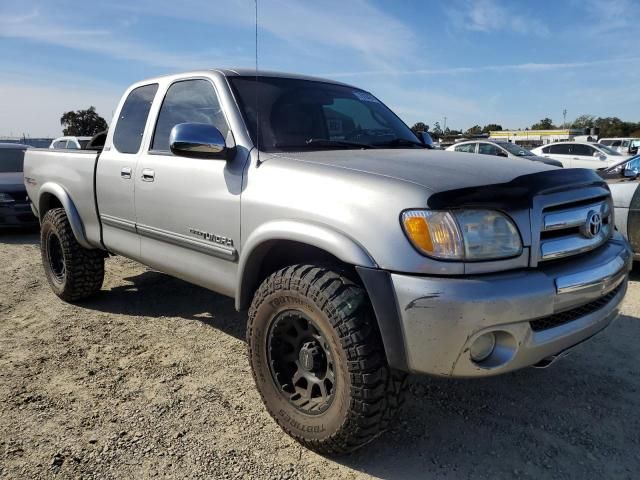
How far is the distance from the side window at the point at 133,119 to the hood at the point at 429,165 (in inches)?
61.7

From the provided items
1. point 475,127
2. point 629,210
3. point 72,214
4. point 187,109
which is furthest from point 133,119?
point 475,127

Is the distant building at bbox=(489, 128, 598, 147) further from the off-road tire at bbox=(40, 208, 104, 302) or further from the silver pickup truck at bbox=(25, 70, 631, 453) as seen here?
the silver pickup truck at bbox=(25, 70, 631, 453)

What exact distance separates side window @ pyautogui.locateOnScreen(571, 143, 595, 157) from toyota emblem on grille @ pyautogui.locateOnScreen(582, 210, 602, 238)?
15804 millimetres

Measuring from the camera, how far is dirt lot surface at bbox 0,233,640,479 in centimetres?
236

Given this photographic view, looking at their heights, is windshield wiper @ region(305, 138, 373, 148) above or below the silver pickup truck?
above

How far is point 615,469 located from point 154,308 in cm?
371

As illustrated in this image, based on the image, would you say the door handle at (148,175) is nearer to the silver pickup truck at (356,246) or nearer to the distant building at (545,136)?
the silver pickup truck at (356,246)

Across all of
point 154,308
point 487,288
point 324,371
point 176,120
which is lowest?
point 154,308

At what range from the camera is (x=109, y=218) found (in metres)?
3.96

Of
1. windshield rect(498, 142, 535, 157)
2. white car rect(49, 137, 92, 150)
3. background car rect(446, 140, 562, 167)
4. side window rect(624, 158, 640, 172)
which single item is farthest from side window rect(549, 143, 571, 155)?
white car rect(49, 137, 92, 150)

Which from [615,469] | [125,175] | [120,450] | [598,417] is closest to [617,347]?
[598,417]

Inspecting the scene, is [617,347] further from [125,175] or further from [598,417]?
[125,175]

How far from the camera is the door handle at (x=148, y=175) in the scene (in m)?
3.39

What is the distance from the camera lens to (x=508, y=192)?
211 centimetres
